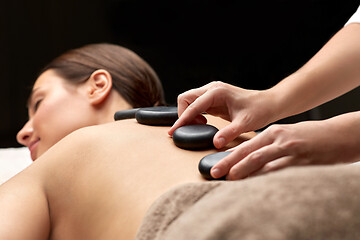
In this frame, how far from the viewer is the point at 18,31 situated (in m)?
2.81

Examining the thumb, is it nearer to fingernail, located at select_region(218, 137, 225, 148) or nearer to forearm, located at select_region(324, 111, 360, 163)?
fingernail, located at select_region(218, 137, 225, 148)

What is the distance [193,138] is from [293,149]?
0.22m

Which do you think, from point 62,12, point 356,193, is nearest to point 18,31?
point 62,12

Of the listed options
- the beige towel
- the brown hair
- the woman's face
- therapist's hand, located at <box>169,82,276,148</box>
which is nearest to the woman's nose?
the woman's face

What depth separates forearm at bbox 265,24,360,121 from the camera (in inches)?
44.3

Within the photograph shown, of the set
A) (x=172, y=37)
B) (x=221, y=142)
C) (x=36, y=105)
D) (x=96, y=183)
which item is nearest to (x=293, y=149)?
(x=221, y=142)

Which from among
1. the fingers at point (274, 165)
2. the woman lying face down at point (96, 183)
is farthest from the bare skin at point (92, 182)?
the fingers at point (274, 165)

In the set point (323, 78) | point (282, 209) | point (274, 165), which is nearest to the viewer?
point (282, 209)

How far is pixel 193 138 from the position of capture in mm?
892

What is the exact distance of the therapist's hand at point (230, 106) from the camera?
967 millimetres

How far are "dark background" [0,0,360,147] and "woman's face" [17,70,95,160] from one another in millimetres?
1291

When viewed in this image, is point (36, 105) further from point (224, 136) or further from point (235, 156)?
point (235, 156)

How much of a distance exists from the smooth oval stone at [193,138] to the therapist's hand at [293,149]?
0.43 feet

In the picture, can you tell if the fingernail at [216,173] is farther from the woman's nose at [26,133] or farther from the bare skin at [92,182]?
the woman's nose at [26,133]
